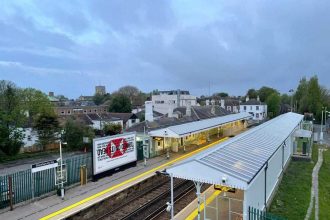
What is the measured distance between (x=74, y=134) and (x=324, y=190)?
29569 millimetres


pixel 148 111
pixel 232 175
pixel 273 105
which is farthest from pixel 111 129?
pixel 273 105

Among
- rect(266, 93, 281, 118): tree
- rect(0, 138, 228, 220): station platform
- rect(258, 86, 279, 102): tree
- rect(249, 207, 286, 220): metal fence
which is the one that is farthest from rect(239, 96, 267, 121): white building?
rect(249, 207, 286, 220): metal fence

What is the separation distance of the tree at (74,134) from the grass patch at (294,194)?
83.7ft

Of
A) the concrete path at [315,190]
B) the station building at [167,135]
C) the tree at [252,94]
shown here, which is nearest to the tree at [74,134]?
the station building at [167,135]

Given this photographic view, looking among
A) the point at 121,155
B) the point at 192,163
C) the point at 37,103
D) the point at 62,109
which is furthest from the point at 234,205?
the point at 62,109

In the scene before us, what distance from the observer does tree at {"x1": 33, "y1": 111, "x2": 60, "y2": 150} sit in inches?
1492

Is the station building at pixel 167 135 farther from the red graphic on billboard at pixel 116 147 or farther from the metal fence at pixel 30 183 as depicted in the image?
the metal fence at pixel 30 183

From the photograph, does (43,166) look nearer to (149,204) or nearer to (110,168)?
(110,168)

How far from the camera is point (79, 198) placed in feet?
48.6

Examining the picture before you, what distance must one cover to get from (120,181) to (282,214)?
31.3 feet

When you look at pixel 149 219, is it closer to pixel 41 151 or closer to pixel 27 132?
pixel 41 151

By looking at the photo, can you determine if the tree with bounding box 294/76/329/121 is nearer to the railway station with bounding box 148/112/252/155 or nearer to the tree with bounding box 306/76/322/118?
the tree with bounding box 306/76/322/118

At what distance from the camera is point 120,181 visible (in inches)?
693

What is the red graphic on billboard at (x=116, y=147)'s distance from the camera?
61.6 ft
